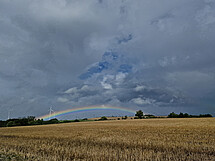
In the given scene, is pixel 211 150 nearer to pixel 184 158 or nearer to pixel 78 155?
pixel 184 158

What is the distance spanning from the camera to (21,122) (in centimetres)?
9556

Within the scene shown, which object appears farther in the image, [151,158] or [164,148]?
[164,148]

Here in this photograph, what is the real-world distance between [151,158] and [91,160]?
115 inches

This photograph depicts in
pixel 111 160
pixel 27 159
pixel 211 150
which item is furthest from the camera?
pixel 211 150

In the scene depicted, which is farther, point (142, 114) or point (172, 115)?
point (142, 114)

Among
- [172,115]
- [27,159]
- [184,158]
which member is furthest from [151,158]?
[172,115]

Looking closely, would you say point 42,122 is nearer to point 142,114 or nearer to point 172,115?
point 142,114

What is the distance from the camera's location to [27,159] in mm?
8602

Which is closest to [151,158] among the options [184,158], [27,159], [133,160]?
[133,160]

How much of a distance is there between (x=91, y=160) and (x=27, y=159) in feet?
11.6

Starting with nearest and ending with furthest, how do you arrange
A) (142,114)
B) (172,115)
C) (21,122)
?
(21,122) → (172,115) → (142,114)

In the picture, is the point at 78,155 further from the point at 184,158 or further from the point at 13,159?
the point at 184,158

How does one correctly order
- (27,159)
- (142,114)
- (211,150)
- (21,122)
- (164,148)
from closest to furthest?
(27,159) < (211,150) < (164,148) < (21,122) < (142,114)

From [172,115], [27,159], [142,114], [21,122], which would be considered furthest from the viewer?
[142,114]
